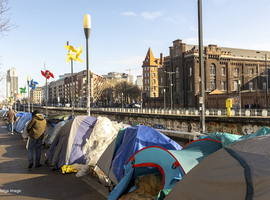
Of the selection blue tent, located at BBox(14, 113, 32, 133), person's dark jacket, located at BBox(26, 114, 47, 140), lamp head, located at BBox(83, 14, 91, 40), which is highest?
lamp head, located at BBox(83, 14, 91, 40)

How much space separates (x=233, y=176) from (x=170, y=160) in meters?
1.68

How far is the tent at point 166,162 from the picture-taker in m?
3.89

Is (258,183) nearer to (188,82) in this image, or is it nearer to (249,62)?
(188,82)

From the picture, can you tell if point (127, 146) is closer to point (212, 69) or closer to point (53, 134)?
point (53, 134)

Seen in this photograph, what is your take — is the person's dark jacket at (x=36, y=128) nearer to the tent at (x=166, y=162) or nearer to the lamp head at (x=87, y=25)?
the tent at (x=166, y=162)

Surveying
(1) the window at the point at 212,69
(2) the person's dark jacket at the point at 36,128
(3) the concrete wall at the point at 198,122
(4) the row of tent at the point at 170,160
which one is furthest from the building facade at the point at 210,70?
(4) the row of tent at the point at 170,160

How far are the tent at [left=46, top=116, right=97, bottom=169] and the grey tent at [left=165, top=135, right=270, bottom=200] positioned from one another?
5008mm

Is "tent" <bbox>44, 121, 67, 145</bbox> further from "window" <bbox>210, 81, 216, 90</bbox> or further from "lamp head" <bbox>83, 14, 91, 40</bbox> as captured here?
"window" <bbox>210, 81, 216, 90</bbox>

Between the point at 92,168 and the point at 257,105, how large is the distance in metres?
37.2

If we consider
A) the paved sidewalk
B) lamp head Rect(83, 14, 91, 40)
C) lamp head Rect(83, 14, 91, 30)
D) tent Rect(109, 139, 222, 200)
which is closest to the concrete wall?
lamp head Rect(83, 14, 91, 40)

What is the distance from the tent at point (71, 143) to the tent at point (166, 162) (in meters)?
3.12

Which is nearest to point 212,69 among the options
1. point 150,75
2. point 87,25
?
point 150,75

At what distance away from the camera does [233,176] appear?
2426mm

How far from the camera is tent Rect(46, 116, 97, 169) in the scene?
743 centimetres
